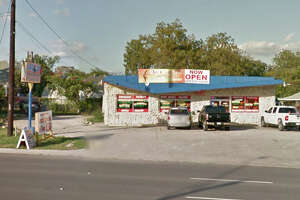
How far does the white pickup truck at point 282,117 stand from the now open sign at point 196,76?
571 cm

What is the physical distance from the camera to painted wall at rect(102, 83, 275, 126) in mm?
25875

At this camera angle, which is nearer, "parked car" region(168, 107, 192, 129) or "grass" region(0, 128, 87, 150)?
"grass" region(0, 128, 87, 150)

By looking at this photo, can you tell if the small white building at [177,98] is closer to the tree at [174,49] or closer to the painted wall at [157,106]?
the painted wall at [157,106]

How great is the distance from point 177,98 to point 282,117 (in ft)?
28.4

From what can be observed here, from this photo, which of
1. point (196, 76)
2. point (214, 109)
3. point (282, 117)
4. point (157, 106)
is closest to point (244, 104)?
point (196, 76)

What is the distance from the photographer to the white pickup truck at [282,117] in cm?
2175

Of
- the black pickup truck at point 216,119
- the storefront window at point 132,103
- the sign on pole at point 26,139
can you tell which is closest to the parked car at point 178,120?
the black pickup truck at point 216,119

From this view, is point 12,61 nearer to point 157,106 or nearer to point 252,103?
point 157,106

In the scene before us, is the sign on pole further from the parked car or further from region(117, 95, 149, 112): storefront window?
region(117, 95, 149, 112): storefront window

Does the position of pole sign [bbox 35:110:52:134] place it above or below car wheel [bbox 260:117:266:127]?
above

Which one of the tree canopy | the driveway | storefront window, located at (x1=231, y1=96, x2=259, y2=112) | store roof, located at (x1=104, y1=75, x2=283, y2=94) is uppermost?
the tree canopy

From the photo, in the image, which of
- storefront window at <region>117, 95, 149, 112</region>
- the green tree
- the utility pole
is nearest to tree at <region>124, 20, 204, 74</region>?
the green tree

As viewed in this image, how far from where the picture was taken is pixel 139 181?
27.6 feet

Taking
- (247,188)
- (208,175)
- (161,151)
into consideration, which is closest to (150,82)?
(161,151)
